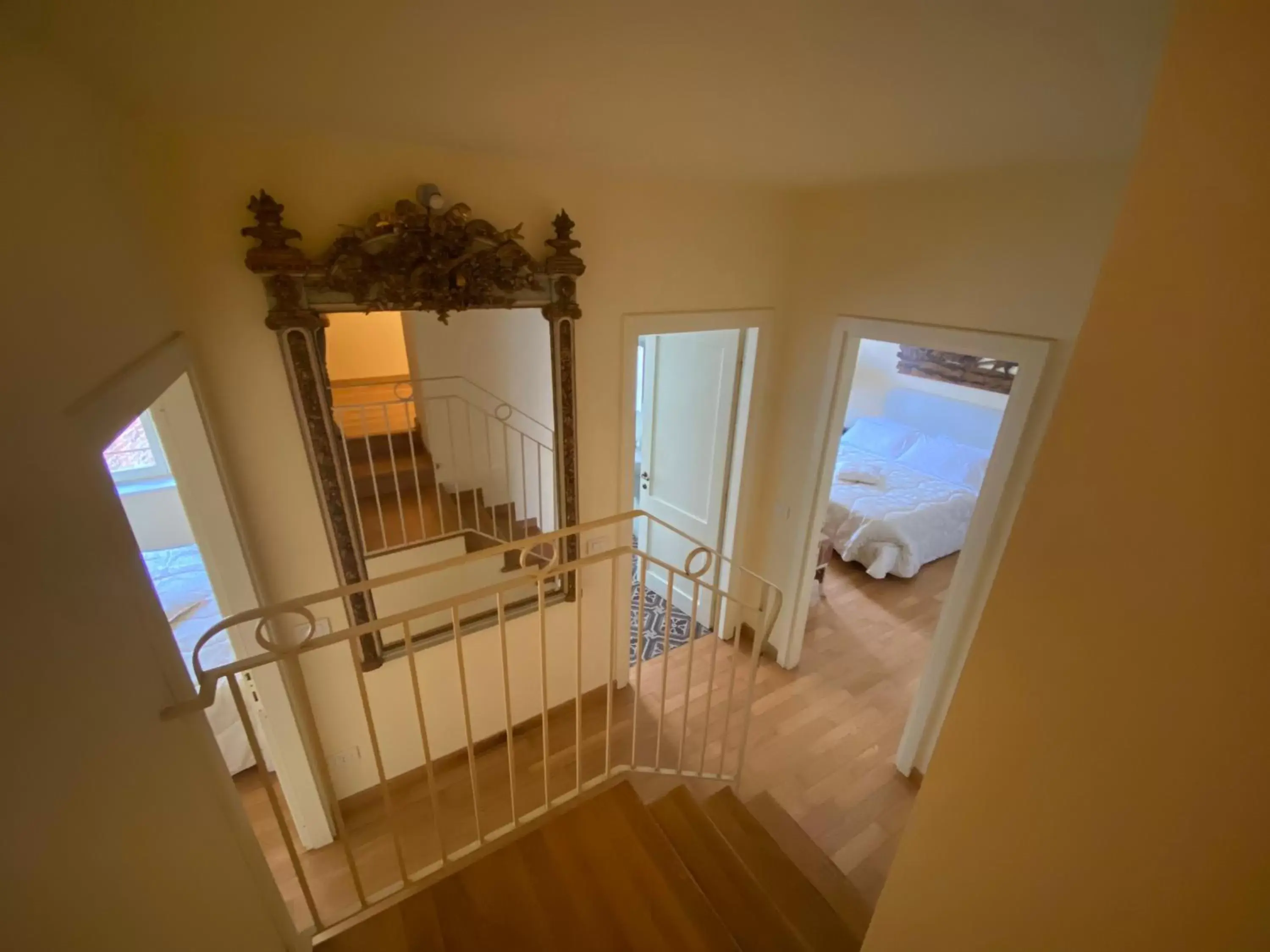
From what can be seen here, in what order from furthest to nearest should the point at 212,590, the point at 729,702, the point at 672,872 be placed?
the point at 212,590
the point at 729,702
the point at 672,872

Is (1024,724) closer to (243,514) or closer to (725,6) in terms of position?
(725,6)

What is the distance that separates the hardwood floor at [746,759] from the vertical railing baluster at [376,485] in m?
1.18

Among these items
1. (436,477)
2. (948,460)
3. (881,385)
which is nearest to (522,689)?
(436,477)

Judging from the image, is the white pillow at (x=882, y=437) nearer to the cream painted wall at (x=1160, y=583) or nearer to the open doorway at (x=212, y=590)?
the cream painted wall at (x=1160, y=583)

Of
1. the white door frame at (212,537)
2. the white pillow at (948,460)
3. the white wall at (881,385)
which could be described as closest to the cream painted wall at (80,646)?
the white door frame at (212,537)

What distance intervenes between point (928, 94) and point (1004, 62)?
21 cm

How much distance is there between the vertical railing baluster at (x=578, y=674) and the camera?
4.88ft

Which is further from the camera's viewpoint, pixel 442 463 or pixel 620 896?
pixel 442 463

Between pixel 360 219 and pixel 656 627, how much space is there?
9.23 ft

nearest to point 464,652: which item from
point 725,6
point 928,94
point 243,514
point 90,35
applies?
point 243,514

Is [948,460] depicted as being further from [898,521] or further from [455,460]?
[455,460]

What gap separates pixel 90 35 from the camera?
0.89 meters

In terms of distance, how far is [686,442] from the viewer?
3201 millimetres

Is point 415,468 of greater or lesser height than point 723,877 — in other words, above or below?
above
